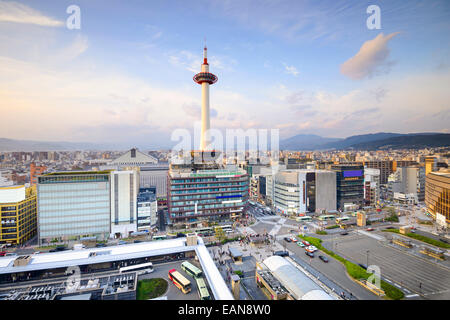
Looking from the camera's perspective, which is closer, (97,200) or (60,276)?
(60,276)

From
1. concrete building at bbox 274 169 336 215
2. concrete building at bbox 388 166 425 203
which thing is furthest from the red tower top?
concrete building at bbox 388 166 425 203

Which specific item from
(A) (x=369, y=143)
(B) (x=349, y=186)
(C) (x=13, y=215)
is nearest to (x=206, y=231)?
(C) (x=13, y=215)

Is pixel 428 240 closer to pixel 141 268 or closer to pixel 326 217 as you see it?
pixel 326 217

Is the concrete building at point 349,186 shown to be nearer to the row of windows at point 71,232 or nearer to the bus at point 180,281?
the bus at point 180,281
